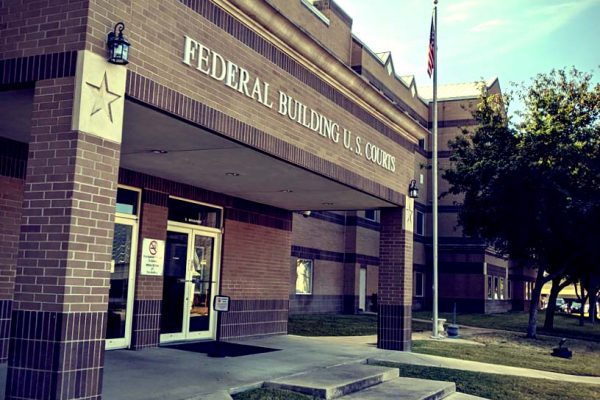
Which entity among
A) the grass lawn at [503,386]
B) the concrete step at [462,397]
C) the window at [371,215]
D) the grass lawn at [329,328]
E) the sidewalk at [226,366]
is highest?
the window at [371,215]

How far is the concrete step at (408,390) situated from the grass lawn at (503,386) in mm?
522

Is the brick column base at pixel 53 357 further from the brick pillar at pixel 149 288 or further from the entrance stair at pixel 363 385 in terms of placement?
the brick pillar at pixel 149 288

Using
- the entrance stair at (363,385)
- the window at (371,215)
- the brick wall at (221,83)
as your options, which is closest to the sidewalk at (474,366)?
the entrance stair at (363,385)

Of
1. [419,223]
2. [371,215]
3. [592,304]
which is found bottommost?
[592,304]

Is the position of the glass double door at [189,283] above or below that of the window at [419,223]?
below

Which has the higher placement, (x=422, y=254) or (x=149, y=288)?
(x=422, y=254)

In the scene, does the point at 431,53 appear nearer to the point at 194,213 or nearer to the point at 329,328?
the point at 329,328

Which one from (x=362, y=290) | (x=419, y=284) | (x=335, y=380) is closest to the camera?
(x=335, y=380)

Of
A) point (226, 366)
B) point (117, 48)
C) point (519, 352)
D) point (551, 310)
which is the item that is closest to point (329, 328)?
point (519, 352)

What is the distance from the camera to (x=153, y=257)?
1150cm

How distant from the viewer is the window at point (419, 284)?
37750 millimetres

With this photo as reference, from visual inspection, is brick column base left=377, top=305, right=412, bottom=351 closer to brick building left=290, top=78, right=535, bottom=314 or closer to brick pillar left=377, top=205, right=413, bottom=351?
brick pillar left=377, top=205, right=413, bottom=351

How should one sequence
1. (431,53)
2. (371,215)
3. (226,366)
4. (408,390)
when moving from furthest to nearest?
1. (371,215)
2. (431,53)
3. (226,366)
4. (408,390)

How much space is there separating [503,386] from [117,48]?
8320 mm
